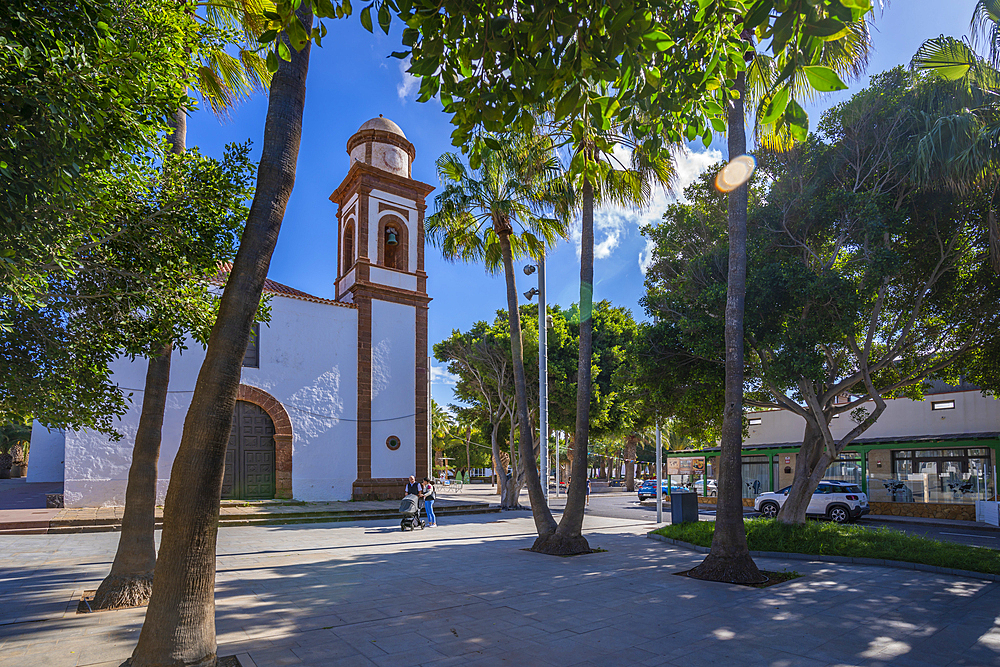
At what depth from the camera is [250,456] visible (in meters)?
20.6

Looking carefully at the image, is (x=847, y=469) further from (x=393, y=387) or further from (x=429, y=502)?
(x=393, y=387)

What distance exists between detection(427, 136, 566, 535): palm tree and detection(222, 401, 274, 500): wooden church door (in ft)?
36.6

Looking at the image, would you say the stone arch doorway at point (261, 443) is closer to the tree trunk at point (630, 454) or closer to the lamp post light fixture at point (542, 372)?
the lamp post light fixture at point (542, 372)

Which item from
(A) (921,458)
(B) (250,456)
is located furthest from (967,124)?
(B) (250,456)

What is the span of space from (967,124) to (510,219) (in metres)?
8.72

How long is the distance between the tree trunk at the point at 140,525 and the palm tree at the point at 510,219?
6735 millimetres

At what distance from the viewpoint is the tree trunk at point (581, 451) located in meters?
11.4

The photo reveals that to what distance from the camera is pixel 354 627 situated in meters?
6.22

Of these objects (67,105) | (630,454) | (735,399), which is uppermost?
(67,105)

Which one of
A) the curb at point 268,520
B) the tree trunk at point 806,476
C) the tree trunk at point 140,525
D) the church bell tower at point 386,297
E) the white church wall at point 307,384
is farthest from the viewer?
the church bell tower at point 386,297

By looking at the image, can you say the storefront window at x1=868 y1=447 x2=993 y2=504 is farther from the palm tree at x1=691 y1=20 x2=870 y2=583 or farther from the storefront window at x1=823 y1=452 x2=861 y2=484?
the palm tree at x1=691 y1=20 x2=870 y2=583

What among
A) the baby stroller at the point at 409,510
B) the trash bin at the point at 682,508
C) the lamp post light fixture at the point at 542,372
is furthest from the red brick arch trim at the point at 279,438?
the trash bin at the point at 682,508

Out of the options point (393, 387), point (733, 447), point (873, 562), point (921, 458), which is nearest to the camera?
point (733, 447)

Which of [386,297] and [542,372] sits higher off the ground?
[386,297]
